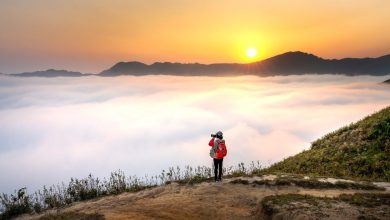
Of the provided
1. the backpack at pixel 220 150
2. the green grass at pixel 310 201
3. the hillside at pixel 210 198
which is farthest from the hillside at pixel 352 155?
the backpack at pixel 220 150

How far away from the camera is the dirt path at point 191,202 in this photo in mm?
15664

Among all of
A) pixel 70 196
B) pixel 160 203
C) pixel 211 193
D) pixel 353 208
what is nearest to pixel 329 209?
pixel 353 208

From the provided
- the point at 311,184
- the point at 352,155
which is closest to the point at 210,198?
the point at 311,184

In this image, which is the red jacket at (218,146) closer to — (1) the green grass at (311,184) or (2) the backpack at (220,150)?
(2) the backpack at (220,150)

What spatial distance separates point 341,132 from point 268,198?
24811 millimetres

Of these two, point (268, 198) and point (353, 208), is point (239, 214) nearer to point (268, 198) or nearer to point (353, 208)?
point (268, 198)

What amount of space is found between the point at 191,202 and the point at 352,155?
1865cm

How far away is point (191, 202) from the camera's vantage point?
664 inches

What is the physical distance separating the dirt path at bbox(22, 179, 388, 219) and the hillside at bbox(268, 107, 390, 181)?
949 cm

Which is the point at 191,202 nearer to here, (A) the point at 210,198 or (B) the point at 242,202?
(A) the point at 210,198

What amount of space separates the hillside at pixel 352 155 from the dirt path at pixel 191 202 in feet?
31.1

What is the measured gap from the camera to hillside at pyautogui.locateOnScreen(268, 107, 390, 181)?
92.2 feet

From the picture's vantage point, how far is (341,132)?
39.5 m

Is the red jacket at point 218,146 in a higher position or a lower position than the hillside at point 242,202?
higher
